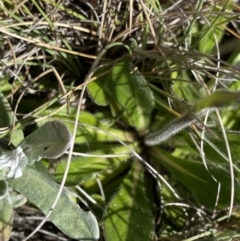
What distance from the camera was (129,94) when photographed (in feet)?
3.76

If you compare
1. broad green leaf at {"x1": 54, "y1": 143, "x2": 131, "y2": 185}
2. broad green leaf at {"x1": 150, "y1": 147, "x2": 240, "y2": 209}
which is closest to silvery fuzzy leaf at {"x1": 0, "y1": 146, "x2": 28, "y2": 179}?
broad green leaf at {"x1": 54, "y1": 143, "x2": 131, "y2": 185}

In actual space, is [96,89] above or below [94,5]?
below

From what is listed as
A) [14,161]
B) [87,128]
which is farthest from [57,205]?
[87,128]

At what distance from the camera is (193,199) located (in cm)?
122

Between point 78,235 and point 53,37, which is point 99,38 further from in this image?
point 78,235

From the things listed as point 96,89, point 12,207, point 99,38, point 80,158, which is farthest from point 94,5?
point 12,207

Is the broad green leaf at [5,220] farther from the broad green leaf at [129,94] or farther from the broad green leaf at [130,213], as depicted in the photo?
the broad green leaf at [129,94]

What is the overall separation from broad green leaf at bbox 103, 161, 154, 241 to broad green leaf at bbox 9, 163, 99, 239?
0.08 metres

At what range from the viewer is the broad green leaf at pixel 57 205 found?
1.03 metres

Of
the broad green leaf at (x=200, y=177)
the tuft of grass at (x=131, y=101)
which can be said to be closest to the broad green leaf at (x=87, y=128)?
the tuft of grass at (x=131, y=101)

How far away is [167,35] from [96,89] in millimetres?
232

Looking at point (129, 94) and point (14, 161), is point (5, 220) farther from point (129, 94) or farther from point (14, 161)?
point (129, 94)

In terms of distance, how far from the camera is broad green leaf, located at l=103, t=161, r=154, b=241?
3.61 ft

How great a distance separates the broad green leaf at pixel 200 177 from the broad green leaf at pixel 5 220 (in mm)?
389
